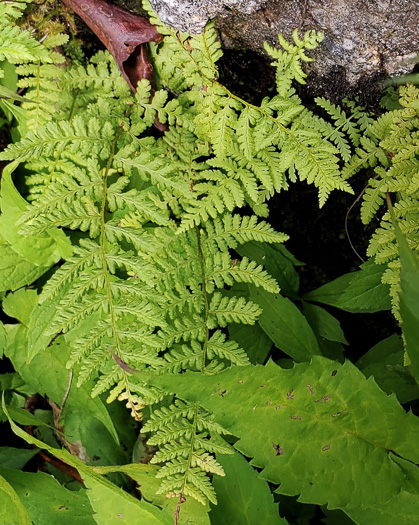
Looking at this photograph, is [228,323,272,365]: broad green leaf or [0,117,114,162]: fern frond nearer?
[0,117,114,162]: fern frond

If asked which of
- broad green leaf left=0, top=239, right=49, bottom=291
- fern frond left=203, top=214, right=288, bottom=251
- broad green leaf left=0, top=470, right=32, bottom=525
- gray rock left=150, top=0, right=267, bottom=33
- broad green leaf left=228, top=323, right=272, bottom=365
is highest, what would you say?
gray rock left=150, top=0, right=267, bottom=33

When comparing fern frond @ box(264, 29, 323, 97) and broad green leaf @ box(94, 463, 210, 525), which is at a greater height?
fern frond @ box(264, 29, 323, 97)

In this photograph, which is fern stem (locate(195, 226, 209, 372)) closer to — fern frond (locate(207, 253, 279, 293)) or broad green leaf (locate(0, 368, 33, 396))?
fern frond (locate(207, 253, 279, 293))

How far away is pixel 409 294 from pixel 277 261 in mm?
1232

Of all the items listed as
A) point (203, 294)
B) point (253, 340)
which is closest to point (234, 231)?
point (203, 294)

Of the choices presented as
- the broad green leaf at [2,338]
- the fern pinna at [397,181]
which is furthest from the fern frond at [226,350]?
the broad green leaf at [2,338]

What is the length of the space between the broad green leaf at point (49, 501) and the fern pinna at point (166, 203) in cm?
59

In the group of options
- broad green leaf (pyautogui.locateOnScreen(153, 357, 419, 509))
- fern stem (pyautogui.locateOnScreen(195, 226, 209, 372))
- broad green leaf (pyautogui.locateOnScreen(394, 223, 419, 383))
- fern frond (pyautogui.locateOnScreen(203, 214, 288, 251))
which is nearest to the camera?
broad green leaf (pyautogui.locateOnScreen(394, 223, 419, 383))

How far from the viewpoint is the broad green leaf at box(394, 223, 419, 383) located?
117 cm

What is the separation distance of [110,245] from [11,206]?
50cm

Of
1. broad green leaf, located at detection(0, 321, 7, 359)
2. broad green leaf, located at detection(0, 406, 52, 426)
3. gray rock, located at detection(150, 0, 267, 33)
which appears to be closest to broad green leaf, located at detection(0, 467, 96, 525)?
broad green leaf, located at detection(0, 406, 52, 426)

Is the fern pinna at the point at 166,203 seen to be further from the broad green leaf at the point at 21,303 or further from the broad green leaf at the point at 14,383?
the broad green leaf at the point at 14,383

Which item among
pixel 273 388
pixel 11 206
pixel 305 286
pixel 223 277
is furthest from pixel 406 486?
pixel 11 206

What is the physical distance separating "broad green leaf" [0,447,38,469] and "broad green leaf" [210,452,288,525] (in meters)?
1.16
